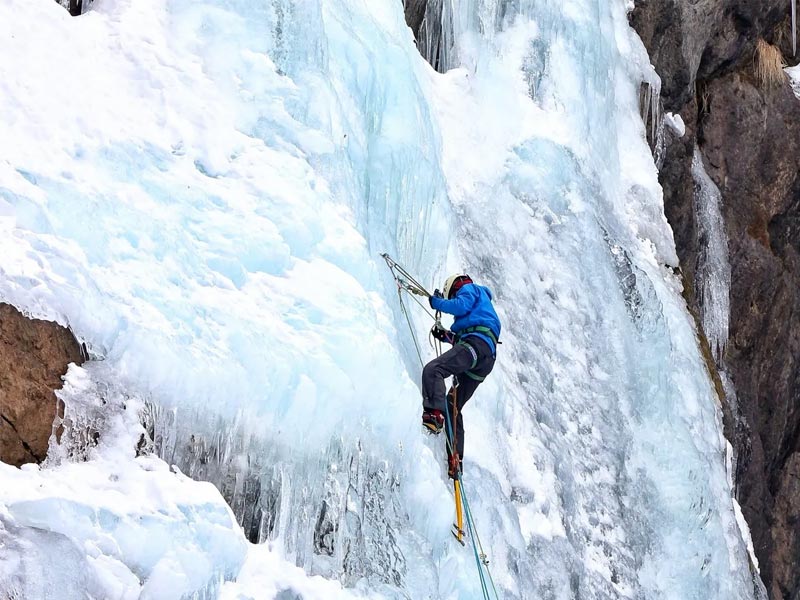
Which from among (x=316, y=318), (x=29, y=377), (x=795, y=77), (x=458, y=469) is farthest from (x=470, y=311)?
(x=795, y=77)

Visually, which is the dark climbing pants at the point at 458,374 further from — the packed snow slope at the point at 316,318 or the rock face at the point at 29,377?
the rock face at the point at 29,377

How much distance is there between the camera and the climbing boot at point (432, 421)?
6.60 metres

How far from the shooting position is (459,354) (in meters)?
6.88

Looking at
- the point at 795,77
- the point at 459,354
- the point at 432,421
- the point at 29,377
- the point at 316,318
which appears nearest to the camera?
the point at 29,377

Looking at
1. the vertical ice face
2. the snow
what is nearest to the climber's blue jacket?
the vertical ice face

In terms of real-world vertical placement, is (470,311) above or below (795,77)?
below

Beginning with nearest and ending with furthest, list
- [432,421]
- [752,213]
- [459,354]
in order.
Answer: [432,421] → [459,354] → [752,213]

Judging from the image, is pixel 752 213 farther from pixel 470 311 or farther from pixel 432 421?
pixel 432 421

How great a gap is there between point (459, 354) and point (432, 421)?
1.61ft

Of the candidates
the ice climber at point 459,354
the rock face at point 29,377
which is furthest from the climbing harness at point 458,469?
the rock face at point 29,377

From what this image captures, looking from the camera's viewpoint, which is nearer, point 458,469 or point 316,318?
point 316,318

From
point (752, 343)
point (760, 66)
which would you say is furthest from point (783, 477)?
point (760, 66)

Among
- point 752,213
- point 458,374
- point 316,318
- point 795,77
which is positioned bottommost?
point 458,374

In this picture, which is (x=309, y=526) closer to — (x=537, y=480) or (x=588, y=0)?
(x=537, y=480)
